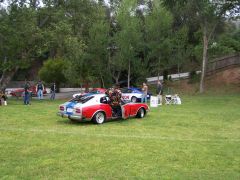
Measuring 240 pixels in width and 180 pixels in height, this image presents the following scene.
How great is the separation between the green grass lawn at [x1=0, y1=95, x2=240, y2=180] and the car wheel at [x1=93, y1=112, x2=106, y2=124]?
10.3 inches

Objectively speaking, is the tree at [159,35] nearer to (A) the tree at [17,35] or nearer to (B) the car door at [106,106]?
(A) the tree at [17,35]

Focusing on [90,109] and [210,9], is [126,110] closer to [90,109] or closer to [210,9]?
[90,109]

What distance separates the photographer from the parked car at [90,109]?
1551 centimetres

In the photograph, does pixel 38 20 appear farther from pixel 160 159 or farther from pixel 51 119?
pixel 160 159

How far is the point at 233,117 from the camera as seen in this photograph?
18625 millimetres

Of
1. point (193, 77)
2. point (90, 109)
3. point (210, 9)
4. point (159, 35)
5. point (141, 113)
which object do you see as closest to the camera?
point (90, 109)

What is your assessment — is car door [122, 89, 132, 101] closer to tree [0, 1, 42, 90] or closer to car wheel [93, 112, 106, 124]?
tree [0, 1, 42, 90]

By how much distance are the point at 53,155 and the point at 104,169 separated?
6.00 ft

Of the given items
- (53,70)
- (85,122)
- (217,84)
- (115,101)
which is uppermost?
(53,70)

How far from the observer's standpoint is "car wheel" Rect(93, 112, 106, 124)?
1591 centimetres

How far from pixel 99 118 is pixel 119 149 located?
6.01 metres

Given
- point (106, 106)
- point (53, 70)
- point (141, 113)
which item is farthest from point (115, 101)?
point (53, 70)

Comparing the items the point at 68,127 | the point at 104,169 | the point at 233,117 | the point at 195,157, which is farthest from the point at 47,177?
the point at 233,117

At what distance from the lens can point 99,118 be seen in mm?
16125
